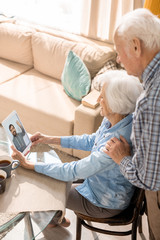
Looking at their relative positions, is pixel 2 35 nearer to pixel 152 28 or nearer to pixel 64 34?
pixel 64 34

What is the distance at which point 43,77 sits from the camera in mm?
3168

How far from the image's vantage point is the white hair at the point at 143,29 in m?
1.25

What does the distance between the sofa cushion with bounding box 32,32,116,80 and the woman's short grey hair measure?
137 centimetres

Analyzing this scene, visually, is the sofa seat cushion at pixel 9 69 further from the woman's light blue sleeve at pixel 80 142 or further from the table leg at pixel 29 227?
the table leg at pixel 29 227

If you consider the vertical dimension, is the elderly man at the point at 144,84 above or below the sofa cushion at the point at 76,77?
above

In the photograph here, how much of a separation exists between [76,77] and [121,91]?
130 cm

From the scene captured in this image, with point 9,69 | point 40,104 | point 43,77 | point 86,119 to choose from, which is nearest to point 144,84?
point 86,119

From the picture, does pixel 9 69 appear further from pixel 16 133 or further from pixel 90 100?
pixel 16 133

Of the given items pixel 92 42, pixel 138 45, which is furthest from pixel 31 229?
pixel 92 42

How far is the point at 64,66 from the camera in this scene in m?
2.87

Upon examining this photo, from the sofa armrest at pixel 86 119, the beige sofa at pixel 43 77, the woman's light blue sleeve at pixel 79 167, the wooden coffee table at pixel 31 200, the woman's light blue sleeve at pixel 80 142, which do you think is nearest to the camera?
the wooden coffee table at pixel 31 200

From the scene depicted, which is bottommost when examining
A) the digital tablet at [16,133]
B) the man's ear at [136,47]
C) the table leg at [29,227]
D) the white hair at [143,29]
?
the table leg at [29,227]

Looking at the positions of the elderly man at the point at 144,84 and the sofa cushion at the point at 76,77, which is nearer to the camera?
the elderly man at the point at 144,84

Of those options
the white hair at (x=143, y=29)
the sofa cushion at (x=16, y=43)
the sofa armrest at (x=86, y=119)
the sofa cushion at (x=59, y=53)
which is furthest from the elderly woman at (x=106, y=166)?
the sofa cushion at (x=16, y=43)
